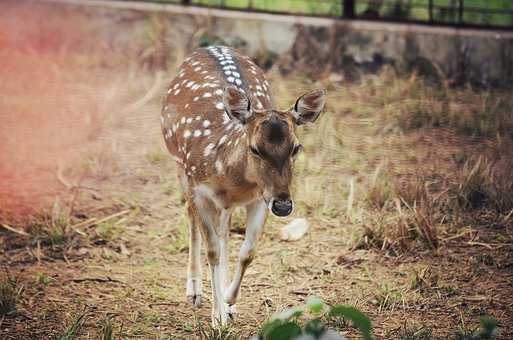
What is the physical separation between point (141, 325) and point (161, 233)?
1.70 m

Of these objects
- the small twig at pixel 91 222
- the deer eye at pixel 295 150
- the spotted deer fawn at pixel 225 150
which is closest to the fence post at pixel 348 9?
the spotted deer fawn at pixel 225 150

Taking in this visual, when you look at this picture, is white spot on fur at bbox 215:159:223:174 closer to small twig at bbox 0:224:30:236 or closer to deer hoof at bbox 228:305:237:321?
deer hoof at bbox 228:305:237:321

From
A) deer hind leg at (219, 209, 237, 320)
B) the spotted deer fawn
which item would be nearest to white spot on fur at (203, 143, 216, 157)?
the spotted deer fawn

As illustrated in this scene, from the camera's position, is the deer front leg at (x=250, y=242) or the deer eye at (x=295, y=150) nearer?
the deer eye at (x=295, y=150)

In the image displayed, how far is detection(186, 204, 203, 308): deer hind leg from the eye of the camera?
6.59 meters

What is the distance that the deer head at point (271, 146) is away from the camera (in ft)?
18.0

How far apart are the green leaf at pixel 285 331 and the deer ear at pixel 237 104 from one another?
6.33 feet

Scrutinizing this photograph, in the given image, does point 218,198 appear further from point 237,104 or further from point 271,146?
point 271,146

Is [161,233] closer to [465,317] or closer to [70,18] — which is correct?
[465,317]

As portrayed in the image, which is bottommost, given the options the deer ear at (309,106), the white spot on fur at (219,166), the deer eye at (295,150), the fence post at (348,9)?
the fence post at (348,9)

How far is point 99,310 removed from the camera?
20.8 feet

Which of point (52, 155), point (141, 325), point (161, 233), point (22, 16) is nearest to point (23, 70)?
point (22, 16)

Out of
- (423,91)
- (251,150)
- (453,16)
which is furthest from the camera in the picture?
(453,16)

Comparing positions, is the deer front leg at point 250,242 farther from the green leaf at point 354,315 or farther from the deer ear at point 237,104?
the green leaf at point 354,315
